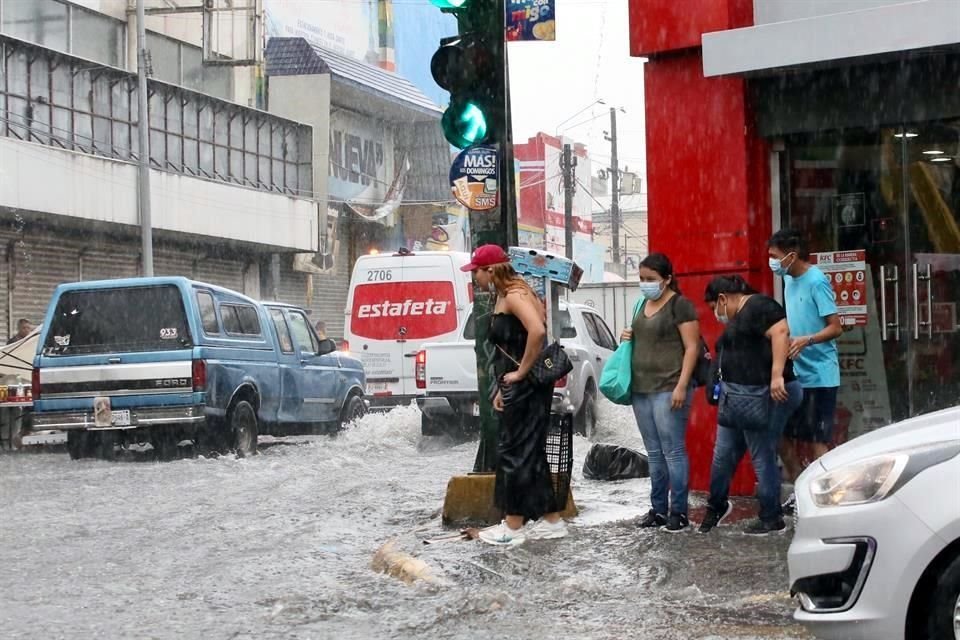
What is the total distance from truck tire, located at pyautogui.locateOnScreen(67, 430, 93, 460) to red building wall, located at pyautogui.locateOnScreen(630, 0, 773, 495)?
8224mm

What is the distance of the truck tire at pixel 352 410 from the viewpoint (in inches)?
773

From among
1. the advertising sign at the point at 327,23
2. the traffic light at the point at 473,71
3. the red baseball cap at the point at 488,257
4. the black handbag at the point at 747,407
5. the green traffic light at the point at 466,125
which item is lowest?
the black handbag at the point at 747,407

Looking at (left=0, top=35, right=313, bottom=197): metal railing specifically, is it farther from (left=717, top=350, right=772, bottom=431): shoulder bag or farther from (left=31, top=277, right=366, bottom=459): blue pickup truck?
(left=717, top=350, right=772, bottom=431): shoulder bag

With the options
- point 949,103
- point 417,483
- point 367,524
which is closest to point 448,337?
point 417,483

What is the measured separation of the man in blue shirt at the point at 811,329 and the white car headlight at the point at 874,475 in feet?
11.4

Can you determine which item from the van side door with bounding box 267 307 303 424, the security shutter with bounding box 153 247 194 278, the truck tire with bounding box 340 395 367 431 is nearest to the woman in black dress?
the van side door with bounding box 267 307 303 424

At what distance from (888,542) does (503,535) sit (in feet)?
12.5

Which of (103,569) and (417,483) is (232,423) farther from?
(103,569)

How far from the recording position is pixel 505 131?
30.9 ft

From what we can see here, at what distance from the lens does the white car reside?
499 centimetres

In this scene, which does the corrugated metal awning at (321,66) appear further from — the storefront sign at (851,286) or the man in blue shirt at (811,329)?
the man in blue shirt at (811,329)

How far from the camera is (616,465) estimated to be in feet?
39.5

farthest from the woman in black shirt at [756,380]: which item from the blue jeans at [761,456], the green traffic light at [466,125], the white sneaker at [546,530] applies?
the green traffic light at [466,125]

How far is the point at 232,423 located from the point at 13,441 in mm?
3770
